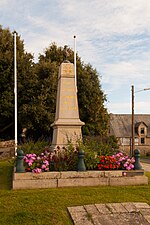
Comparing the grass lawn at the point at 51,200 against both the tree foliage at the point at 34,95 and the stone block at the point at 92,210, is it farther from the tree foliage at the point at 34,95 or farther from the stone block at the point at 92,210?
the tree foliage at the point at 34,95

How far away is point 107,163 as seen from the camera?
8.45 metres

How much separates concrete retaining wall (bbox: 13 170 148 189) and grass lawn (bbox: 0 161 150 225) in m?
0.34

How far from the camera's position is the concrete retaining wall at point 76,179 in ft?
24.4

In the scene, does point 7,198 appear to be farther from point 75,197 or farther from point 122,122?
point 122,122

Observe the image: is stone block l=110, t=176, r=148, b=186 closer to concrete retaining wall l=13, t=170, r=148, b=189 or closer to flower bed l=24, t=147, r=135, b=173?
concrete retaining wall l=13, t=170, r=148, b=189

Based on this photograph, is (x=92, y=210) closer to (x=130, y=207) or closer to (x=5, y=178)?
(x=130, y=207)

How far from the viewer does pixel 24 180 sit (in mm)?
7418

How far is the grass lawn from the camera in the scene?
529 cm

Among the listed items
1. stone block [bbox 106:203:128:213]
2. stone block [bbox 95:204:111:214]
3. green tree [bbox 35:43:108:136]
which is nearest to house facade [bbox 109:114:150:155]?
green tree [bbox 35:43:108:136]

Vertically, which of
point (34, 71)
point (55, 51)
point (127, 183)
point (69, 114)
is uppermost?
point (55, 51)

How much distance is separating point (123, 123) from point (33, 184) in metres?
49.1

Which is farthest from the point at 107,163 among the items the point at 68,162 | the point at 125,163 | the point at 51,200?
the point at 51,200

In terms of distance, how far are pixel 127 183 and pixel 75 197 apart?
6.69 ft

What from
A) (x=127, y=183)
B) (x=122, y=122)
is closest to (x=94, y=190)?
(x=127, y=183)
